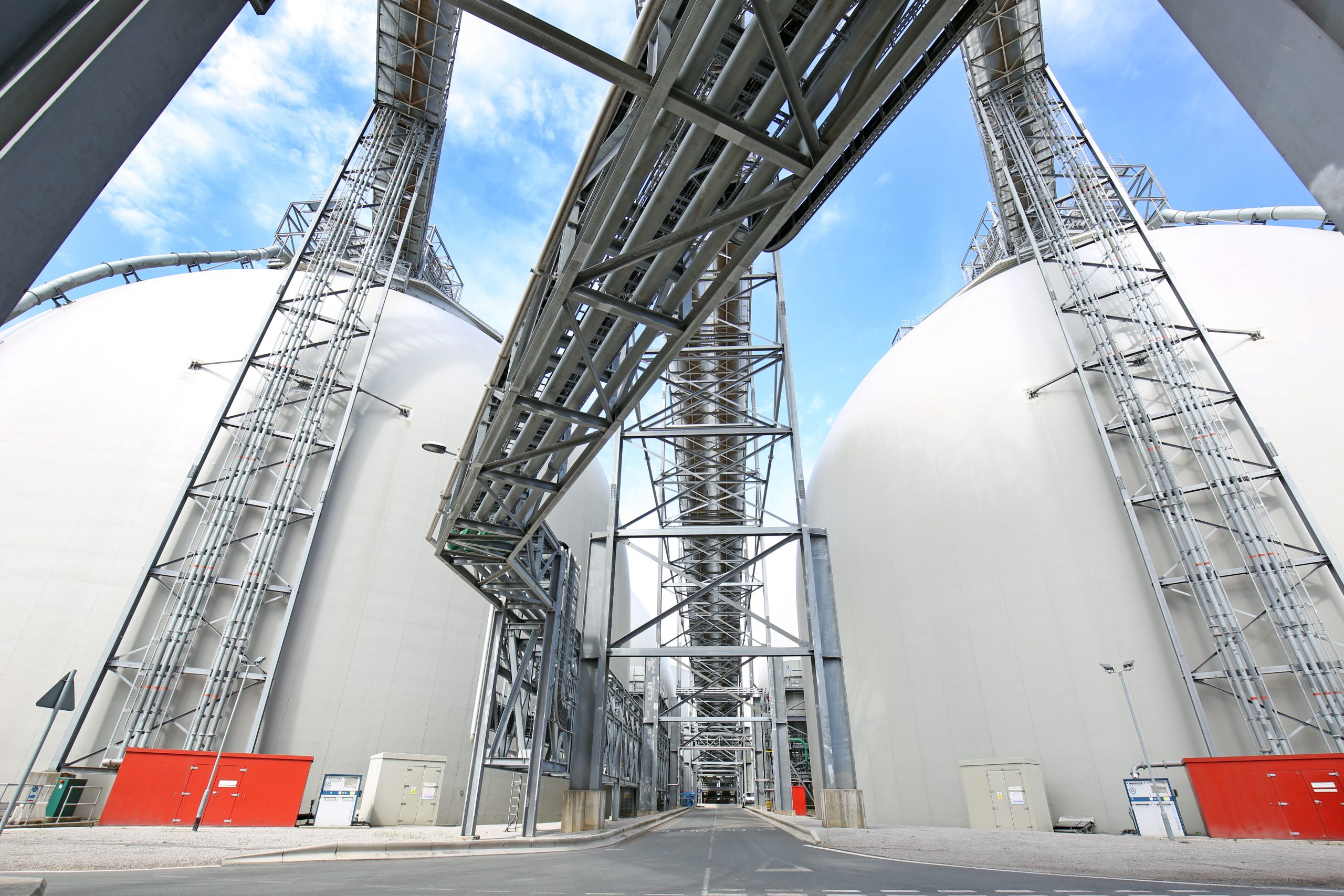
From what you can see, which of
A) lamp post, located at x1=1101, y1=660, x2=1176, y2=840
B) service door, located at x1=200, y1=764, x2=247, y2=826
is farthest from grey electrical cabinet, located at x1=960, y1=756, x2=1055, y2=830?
service door, located at x1=200, y1=764, x2=247, y2=826

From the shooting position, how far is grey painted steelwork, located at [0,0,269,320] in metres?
2.16

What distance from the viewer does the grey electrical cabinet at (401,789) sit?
15578 mm

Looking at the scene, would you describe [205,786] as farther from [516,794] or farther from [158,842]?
[516,794]

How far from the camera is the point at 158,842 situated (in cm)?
977

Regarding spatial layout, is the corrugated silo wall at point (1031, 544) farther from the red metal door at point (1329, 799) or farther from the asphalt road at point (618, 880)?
the asphalt road at point (618, 880)

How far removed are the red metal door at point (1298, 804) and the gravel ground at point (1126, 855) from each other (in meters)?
0.44

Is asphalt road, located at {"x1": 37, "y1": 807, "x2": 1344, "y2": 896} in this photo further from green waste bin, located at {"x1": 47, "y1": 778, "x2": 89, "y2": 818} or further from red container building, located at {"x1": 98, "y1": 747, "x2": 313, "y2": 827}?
green waste bin, located at {"x1": 47, "y1": 778, "x2": 89, "y2": 818}

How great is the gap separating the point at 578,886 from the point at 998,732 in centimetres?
1616

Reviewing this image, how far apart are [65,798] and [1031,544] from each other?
86.0ft

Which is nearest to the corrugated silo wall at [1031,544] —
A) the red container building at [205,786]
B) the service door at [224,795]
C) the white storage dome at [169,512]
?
the white storage dome at [169,512]

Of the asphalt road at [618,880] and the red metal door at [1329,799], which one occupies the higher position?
the red metal door at [1329,799]

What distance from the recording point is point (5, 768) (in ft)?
44.8

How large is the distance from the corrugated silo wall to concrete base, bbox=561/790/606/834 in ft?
37.9

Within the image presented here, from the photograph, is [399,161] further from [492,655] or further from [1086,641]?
[1086,641]
